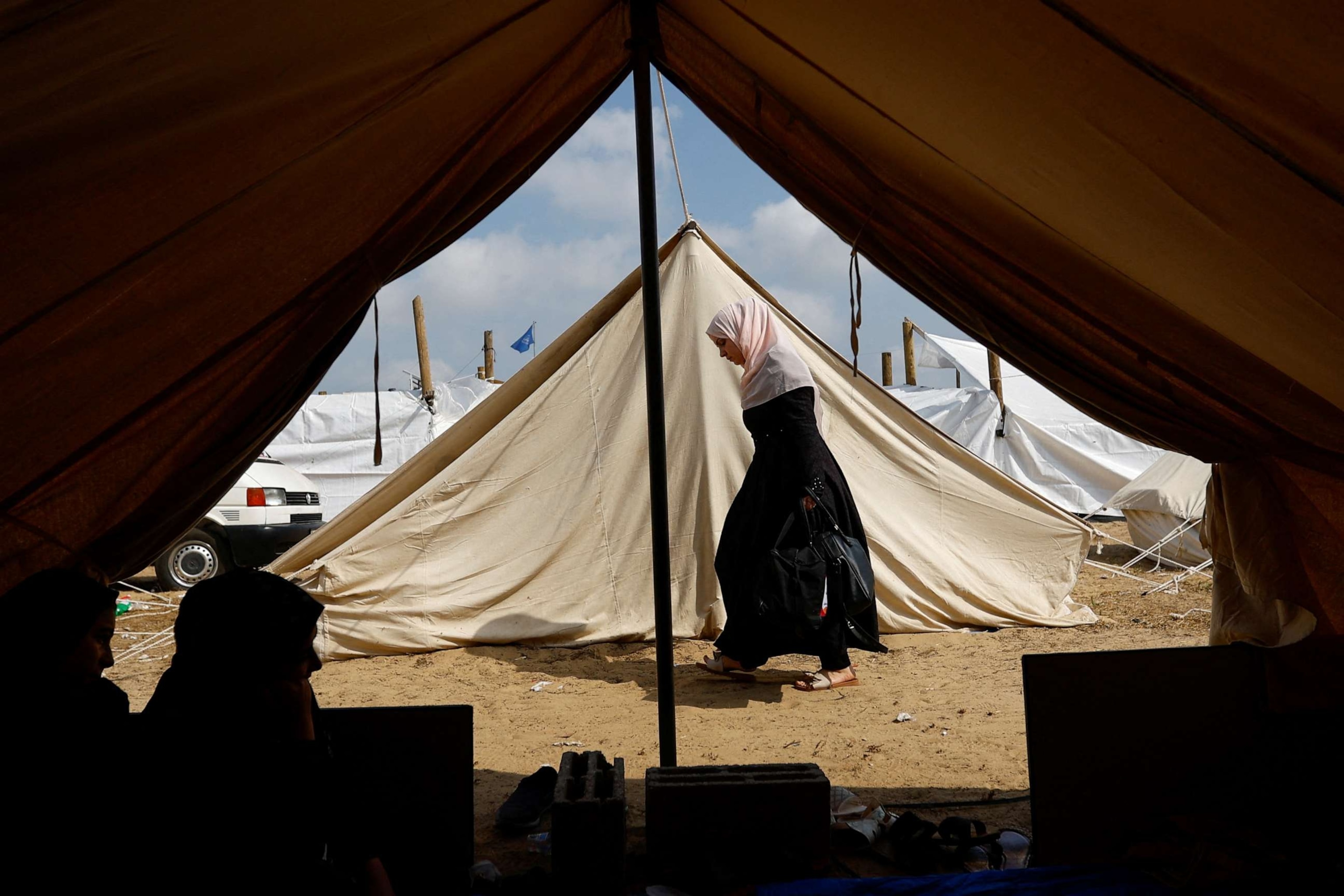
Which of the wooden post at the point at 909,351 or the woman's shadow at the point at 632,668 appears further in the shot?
the wooden post at the point at 909,351

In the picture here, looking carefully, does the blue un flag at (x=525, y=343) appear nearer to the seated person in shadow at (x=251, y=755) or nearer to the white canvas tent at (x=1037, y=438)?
the white canvas tent at (x=1037, y=438)

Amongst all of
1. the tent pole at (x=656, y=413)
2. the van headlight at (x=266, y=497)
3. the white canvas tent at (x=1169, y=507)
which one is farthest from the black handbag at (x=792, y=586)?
the van headlight at (x=266, y=497)

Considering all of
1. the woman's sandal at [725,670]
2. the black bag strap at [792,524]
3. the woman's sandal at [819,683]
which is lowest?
the woman's sandal at [819,683]

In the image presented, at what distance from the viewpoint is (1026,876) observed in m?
2.53

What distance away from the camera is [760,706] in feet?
14.7

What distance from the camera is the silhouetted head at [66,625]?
6.36ft

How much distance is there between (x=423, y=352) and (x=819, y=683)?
12003mm

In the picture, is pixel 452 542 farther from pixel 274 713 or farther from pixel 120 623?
pixel 274 713

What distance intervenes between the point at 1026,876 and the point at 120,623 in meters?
6.96

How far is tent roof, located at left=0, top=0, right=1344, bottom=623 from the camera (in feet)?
5.65

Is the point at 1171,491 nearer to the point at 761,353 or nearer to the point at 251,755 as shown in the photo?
the point at 761,353

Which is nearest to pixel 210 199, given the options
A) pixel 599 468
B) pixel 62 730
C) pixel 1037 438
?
pixel 62 730

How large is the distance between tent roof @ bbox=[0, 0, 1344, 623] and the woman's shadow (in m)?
2.32

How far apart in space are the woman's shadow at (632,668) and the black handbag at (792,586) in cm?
60
